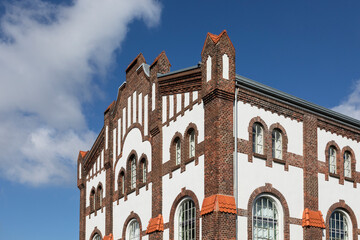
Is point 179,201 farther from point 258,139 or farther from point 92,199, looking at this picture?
point 92,199

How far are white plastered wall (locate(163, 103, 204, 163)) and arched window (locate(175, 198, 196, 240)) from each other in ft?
8.86

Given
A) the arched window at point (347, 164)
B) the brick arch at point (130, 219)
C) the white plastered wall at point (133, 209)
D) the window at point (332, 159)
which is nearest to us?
the window at point (332, 159)

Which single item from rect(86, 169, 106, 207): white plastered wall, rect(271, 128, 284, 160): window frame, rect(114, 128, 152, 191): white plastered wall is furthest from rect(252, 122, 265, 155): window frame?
rect(86, 169, 106, 207): white plastered wall

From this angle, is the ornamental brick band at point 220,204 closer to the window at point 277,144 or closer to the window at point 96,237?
the window at point 277,144

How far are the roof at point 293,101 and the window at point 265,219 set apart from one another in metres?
4.73

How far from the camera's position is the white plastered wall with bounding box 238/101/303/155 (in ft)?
79.2

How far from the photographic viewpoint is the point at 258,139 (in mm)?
24844

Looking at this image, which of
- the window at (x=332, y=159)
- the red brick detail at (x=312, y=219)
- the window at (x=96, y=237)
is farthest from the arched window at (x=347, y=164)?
the window at (x=96, y=237)

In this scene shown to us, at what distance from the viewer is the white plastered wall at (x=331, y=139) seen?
1073 inches

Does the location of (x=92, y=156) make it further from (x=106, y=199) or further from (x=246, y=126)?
(x=246, y=126)

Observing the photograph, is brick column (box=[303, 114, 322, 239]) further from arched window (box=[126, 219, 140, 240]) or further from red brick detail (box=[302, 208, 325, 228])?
arched window (box=[126, 219, 140, 240])

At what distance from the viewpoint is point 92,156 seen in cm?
3675

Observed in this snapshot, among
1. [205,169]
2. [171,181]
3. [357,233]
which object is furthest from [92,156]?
[357,233]

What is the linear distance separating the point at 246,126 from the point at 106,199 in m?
12.3
